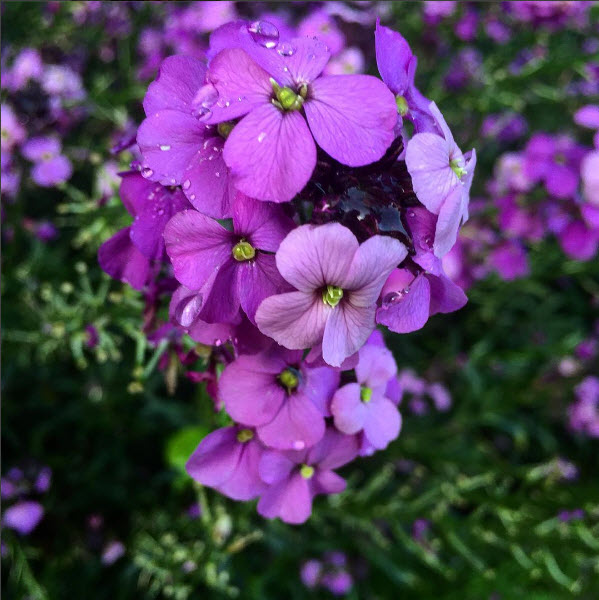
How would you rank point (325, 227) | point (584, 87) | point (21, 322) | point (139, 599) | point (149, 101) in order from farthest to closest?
point (584, 87), point (139, 599), point (21, 322), point (149, 101), point (325, 227)

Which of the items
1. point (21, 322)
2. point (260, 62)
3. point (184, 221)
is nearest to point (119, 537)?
point (21, 322)

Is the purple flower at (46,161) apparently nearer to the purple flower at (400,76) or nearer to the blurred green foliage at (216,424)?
the blurred green foliage at (216,424)

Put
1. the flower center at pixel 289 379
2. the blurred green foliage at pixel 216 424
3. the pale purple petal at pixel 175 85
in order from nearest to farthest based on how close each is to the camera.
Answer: the pale purple petal at pixel 175 85 → the flower center at pixel 289 379 → the blurred green foliage at pixel 216 424

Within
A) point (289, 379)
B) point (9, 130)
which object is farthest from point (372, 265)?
point (9, 130)

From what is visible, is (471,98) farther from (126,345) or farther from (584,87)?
(126,345)

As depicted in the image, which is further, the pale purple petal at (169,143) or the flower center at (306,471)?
the flower center at (306,471)

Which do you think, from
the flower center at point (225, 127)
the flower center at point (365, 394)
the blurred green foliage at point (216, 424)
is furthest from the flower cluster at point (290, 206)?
the blurred green foliage at point (216, 424)
